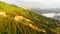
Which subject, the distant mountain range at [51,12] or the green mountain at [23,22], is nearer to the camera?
the green mountain at [23,22]

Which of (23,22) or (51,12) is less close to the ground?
(51,12)

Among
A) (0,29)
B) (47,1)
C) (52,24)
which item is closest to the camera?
(0,29)

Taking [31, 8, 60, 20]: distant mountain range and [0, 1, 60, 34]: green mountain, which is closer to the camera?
[0, 1, 60, 34]: green mountain

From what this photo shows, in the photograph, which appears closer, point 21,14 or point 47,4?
point 21,14

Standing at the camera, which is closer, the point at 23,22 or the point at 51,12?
the point at 23,22

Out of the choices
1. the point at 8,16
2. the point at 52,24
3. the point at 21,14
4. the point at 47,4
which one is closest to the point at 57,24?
the point at 52,24

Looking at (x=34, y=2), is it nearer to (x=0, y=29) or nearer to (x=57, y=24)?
(x=57, y=24)

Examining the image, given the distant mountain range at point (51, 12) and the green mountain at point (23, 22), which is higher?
the distant mountain range at point (51, 12)

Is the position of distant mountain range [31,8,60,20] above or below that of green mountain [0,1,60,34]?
above
